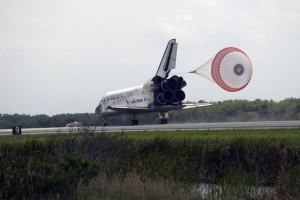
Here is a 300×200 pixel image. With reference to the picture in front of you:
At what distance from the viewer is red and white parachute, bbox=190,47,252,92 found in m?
35.8

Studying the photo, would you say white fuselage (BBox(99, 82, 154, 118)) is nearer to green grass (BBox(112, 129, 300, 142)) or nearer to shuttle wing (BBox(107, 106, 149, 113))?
shuttle wing (BBox(107, 106, 149, 113))

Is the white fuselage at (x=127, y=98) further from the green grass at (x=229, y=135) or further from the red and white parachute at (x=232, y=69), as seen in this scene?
the green grass at (x=229, y=135)

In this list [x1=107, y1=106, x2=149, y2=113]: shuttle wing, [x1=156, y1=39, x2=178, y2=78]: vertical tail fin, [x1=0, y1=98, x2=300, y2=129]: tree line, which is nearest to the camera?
[x1=156, y1=39, x2=178, y2=78]: vertical tail fin

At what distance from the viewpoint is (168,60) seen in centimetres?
4728

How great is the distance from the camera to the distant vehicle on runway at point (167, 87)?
118 ft

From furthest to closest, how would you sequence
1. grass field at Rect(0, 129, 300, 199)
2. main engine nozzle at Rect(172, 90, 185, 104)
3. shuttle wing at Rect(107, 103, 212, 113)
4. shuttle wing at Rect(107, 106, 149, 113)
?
shuttle wing at Rect(107, 106, 149, 113) → shuttle wing at Rect(107, 103, 212, 113) → main engine nozzle at Rect(172, 90, 185, 104) → grass field at Rect(0, 129, 300, 199)

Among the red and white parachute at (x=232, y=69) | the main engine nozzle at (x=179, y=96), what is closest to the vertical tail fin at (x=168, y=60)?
the main engine nozzle at (x=179, y=96)

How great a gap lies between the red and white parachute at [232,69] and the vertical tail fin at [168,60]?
432 inches

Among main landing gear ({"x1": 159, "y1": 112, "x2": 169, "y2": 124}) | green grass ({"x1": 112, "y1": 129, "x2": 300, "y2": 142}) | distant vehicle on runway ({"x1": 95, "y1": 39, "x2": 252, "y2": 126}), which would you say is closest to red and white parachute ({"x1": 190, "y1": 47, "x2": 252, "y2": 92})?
distant vehicle on runway ({"x1": 95, "y1": 39, "x2": 252, "y2": 126})

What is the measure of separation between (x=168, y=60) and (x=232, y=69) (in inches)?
459

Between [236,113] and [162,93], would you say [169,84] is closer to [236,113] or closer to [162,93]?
[162,93]

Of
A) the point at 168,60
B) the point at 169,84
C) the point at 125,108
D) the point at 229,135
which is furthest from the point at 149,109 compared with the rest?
the point at 229,135

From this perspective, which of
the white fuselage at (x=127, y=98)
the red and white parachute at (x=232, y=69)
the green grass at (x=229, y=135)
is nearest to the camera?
the green grass at (x=229, y=135)

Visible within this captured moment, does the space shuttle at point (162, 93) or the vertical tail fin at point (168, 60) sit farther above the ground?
the vertical tail fin at point (168, 60)
